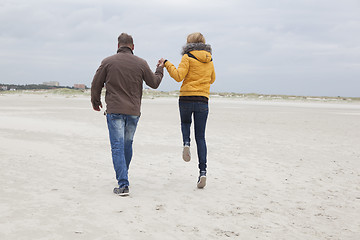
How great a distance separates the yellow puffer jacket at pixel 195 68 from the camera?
192 inches

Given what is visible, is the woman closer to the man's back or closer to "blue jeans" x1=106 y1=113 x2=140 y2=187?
the man's back

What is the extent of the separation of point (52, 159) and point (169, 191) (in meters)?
3.17

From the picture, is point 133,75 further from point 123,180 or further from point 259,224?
point 259,224

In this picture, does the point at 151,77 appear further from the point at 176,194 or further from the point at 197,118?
the point at 176,194

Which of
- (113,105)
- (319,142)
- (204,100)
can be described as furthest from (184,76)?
(319,142)

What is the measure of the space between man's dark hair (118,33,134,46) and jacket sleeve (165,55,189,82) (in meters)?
0.60

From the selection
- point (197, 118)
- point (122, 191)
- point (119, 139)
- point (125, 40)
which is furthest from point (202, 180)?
point (125, 40)

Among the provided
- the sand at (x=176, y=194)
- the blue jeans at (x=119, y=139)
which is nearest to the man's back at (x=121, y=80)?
the blue jeans at (x=119, y=139)

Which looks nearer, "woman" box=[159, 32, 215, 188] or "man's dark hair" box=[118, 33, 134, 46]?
"man's dark hair" box=[118, 33, 134, 46]

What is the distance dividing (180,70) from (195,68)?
245 millimetres

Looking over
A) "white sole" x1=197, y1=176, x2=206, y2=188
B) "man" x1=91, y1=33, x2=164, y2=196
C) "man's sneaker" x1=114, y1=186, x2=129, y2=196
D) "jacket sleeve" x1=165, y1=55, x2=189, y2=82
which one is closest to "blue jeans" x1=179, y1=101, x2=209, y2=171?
"white sole" x1=197, y1=176, x2=206, y2=188

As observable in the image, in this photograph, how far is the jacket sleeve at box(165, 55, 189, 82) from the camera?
4758 mm

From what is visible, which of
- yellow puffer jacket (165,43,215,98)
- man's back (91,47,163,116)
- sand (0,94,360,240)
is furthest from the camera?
yellow puffer jacket (165,43,215,98)

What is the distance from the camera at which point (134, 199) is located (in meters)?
4.60
